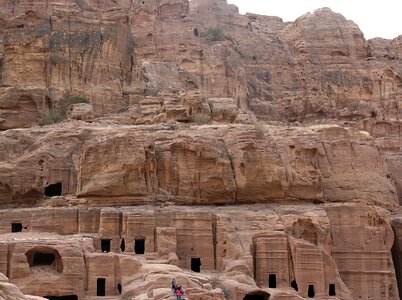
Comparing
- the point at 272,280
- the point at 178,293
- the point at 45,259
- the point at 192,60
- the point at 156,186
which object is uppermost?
the point at 192,60

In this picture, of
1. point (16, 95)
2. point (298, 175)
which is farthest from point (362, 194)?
point (16, 95)

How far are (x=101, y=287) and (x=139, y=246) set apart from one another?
13.4ft

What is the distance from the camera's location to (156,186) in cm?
4200

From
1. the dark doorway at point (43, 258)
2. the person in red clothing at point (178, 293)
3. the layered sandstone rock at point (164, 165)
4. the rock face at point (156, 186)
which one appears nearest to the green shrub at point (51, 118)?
the rock face at point (156, 186)

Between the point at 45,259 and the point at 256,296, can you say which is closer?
the point at 45,259

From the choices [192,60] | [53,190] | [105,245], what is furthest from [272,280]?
[192,60]

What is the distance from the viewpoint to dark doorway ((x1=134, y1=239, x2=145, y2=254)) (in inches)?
1526

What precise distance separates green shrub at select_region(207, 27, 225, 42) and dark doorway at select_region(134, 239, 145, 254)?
33.3 metres

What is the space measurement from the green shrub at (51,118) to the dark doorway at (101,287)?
1755 centimetres

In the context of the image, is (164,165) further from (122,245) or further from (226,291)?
(226,291)

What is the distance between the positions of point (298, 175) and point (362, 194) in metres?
4.45

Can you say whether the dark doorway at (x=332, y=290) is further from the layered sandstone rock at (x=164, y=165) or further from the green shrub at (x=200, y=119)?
the green shrub at (x=200, y=119)

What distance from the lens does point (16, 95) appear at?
51688 millimetres

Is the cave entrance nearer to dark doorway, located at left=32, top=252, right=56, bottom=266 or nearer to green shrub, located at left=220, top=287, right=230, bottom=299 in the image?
green shrub, located at left=220, top=287, right=230, bottom=299
